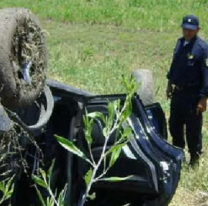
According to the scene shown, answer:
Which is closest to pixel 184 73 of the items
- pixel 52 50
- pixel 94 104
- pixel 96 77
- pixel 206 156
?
pixel 206 156

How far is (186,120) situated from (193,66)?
1.91 feet

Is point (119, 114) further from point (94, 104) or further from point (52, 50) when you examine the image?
point (52, 50)

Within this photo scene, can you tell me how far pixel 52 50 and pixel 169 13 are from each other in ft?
26.1

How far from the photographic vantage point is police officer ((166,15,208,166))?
25.2 feet

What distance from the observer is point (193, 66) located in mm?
7711

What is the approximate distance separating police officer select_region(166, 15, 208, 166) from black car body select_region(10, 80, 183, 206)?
245 centimetres

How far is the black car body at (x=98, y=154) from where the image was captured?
16.6 feet

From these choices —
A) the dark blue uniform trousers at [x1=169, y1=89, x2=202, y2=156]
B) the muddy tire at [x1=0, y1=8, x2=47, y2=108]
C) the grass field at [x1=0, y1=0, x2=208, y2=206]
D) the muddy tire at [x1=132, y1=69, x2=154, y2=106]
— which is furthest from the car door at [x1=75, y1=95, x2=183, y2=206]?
the dark blue uniform trousers at [x1=169, y1=89, x2=202, y2=156]

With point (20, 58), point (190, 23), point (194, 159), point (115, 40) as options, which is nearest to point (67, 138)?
point (20, 58)

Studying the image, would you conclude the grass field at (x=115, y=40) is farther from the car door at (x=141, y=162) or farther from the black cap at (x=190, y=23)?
the car door at (x=141, y=162)

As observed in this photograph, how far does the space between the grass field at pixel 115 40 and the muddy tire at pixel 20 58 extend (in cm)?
272

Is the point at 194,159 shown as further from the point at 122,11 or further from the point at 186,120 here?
the point at 122,11

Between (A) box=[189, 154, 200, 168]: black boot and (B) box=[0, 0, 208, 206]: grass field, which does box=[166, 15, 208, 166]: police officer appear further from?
(B) box=[0, 0, 208, 206]: grass field

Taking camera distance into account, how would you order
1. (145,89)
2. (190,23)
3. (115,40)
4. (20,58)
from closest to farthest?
(20,58) < (145,89) < (190,23) < (115,40)
